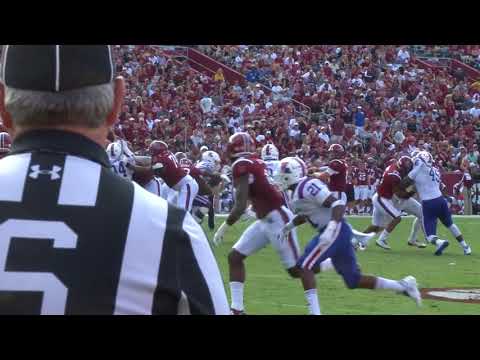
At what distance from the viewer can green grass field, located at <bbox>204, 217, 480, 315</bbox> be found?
384 inches

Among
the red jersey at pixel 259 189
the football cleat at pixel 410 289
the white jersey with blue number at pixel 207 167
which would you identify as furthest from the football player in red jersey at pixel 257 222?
the white jersey with blue number at pixel 207 167

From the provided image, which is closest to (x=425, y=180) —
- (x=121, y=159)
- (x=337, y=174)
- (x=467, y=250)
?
(x=467, y=250)

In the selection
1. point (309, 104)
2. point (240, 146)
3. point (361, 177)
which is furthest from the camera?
point (309, 104)

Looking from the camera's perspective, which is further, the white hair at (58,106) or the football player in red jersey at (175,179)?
the football player in red jersey at (175,179)

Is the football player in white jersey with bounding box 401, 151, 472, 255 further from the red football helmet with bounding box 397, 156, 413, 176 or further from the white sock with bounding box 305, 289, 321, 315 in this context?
the white sock with bounding box 305, 289, 321, 315

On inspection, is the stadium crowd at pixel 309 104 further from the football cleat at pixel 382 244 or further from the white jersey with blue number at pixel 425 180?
the white jersey with blue number at pixel 425 180

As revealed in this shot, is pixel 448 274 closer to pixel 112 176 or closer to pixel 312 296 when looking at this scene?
pixel 312 296

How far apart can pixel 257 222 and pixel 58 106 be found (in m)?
7.57

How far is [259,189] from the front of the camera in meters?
9.84

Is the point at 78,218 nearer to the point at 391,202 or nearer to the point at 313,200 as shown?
the point at 313,200

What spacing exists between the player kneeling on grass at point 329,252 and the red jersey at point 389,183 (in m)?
7.42

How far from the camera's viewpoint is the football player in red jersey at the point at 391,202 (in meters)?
16.8
